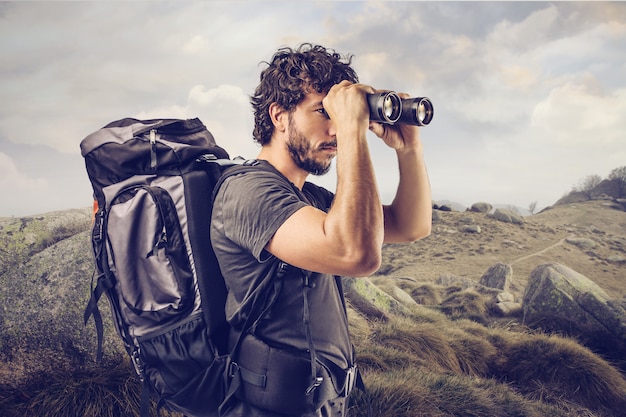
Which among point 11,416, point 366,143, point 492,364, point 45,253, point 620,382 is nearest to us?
point 366,143

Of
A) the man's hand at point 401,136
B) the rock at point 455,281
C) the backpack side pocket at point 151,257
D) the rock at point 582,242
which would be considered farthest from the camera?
the rock at point 582,242

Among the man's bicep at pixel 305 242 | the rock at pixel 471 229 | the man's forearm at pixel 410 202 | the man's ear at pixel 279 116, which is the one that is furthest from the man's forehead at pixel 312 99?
the rock at pixel 471 229

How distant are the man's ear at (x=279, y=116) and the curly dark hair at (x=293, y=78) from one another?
0.02 m

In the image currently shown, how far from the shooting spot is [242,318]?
2.14 meters

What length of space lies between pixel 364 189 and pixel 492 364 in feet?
23.7

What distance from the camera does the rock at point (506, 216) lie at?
2462 cm

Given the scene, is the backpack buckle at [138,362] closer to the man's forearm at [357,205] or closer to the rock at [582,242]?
the man's forearm at [357,205]

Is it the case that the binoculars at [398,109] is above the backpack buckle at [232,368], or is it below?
above

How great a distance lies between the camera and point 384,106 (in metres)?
2.08

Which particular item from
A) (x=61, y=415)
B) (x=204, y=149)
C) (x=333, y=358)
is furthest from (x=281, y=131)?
(x=61, y=415)

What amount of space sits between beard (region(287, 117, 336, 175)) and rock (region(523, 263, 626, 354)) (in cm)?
921

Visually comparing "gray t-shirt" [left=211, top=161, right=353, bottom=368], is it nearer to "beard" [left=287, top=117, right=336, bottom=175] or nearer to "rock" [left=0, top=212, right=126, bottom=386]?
"beard" [left=287, top=117, right=336, bottom=175]

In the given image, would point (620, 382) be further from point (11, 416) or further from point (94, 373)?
point (11, 416)

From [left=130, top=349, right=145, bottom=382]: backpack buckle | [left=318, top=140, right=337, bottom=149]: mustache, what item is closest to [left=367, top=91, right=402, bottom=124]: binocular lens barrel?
[left=318, top=140, right=337, bottom=149]: mustache
